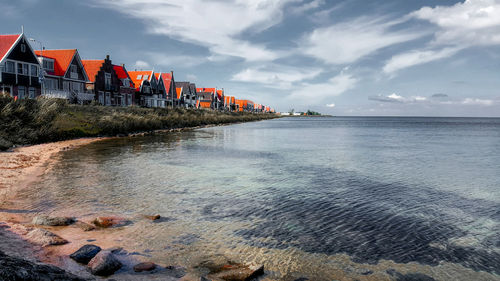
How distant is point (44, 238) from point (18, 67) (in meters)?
39.5

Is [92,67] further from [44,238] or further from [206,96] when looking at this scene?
[206,96]

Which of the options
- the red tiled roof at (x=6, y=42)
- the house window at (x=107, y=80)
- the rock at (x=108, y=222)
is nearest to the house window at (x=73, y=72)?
the house window at (x=107, y=80)

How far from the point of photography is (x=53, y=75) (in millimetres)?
41906

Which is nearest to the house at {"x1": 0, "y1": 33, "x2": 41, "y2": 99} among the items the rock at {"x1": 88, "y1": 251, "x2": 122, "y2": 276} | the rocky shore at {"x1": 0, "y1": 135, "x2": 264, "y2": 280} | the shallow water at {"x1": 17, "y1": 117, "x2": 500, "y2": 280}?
the shallow water at {"x1": 17, "y1": 117, "x2": 500, "y2": 280}

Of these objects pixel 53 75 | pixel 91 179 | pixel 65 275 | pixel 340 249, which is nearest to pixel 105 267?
pixel 65 275

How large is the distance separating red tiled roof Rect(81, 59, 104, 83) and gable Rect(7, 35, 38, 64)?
11.8 meters

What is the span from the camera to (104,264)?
15.2 feet

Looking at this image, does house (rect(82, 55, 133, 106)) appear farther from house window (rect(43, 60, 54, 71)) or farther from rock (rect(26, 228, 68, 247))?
rock (rect(26, 228, 68, 247))

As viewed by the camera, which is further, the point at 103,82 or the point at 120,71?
the point at 120,71

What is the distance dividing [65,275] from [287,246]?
3659mm

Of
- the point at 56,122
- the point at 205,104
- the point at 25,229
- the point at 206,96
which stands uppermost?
the point at 206,96

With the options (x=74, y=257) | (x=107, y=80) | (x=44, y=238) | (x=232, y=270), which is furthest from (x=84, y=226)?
(x=107, y=80)

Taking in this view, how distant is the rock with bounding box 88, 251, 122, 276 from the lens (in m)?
4.58

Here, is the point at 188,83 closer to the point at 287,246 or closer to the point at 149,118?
the point at 149,118
